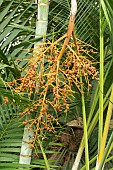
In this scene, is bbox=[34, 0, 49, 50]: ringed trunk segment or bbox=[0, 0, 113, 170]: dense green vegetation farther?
bbox=[34, 0, 49, 50]: ringed trunk segment

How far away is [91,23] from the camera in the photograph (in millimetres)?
1154

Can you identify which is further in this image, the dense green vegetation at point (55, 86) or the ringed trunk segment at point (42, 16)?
the ringed trunk segment at point (42, 16)

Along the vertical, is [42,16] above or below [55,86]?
above

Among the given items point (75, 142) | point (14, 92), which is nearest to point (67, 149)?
point (75, 142)

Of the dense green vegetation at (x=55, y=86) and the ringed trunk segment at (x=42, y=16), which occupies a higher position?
the ringed trunk segment at (x=42, y=16)

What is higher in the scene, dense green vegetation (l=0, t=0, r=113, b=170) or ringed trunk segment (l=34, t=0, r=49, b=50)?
ringed trunk segment (l=34, t=0, r=49, b=50)

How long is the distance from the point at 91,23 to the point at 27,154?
1.61ft

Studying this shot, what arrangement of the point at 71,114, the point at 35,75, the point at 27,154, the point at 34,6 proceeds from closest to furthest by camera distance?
the point at 35,75
the point at 27,154
the point at 71,114
the point at 34,6

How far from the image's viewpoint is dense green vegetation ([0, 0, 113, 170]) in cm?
69

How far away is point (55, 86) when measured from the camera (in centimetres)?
67

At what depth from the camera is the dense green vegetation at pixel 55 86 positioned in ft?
2.27

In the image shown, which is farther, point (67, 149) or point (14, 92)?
point (67, 149)

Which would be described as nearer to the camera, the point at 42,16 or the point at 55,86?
the point at 55,86

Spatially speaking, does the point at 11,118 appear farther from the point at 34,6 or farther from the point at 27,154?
the point at 34,6
